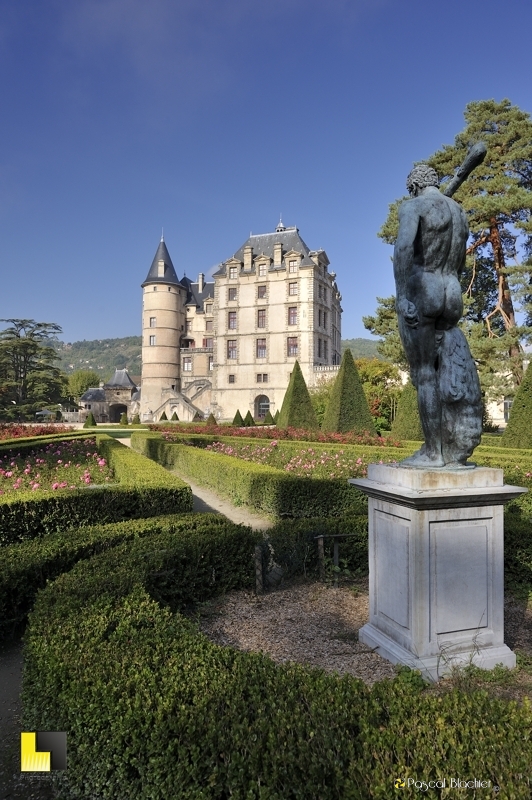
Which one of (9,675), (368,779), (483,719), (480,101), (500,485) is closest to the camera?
(368,779)

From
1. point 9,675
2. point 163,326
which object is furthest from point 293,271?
point 9,675

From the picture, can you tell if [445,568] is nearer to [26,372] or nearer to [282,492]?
[282,492]

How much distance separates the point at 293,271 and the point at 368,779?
138ft

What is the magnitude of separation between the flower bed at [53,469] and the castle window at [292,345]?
28.7 meters

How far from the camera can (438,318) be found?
3.66 meters

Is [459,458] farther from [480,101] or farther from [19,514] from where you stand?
[480,101]

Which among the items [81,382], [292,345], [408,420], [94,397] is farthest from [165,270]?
[81,382]

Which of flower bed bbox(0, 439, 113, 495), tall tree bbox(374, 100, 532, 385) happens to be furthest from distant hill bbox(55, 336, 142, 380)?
flower bed bbox(0, 439, 113, 495)

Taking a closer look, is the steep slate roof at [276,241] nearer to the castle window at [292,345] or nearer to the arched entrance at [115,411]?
the castle window at [292,345]

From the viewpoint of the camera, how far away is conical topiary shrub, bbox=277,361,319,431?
74.3 ft

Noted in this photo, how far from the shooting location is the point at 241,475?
31.7ft

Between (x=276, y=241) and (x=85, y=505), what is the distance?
133ft

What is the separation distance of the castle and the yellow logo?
122 ft

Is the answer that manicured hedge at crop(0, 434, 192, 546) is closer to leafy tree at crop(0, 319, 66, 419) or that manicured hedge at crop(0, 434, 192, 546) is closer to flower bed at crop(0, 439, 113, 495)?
flower bed at crop(0, 439, 113, 495)
